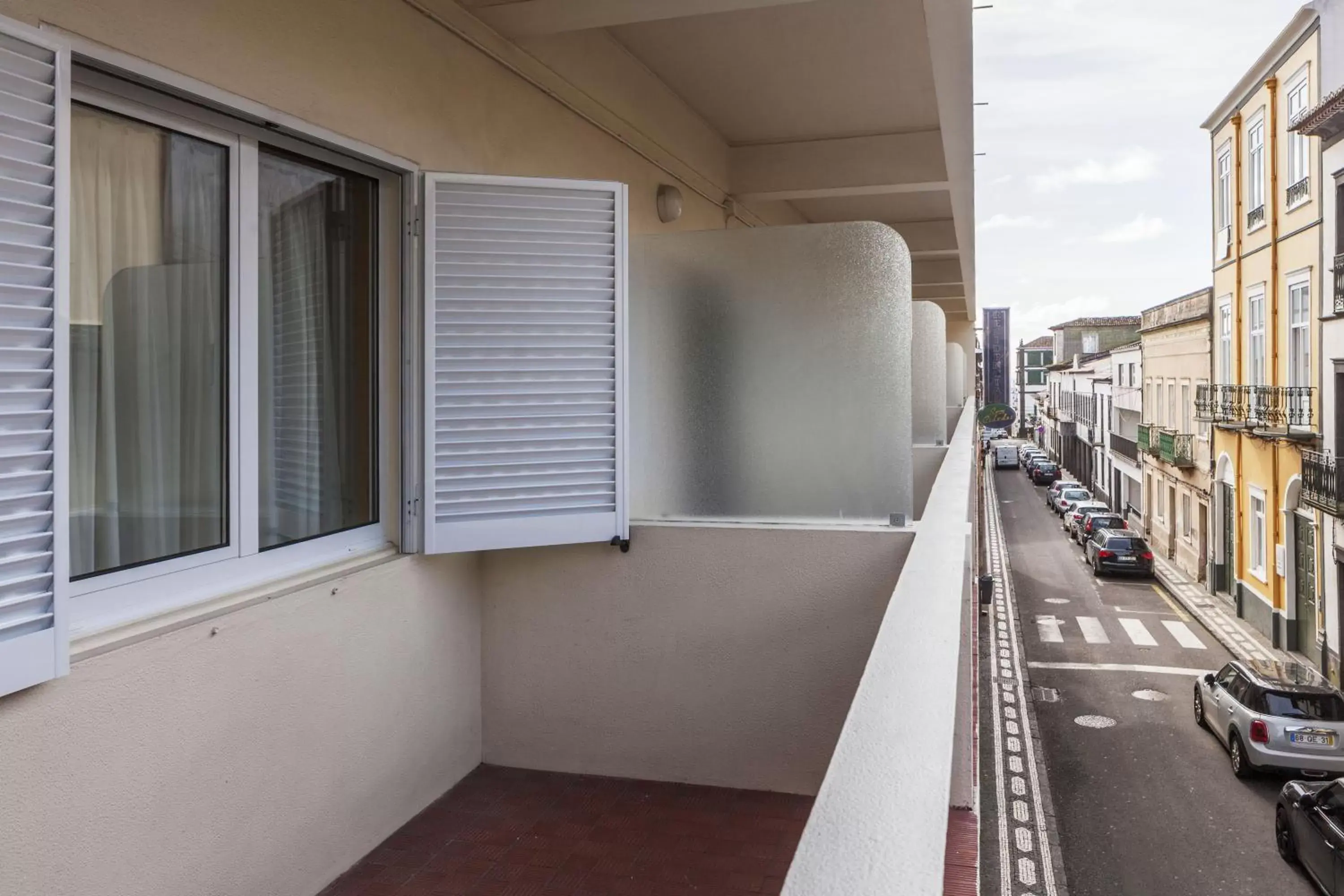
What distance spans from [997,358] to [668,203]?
31820 mm

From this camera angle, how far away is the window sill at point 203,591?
7.70 ft

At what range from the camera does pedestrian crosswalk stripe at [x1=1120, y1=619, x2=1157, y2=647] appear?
18.9 m

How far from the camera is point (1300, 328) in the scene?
1778 centimetres

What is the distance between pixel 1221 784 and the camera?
12.1 meters

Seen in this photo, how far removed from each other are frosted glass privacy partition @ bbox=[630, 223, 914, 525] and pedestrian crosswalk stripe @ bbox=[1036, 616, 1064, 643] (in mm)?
16721

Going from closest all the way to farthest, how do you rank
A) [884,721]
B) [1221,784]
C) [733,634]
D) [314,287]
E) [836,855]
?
[836,855] → [884,721] → [314,287] → [733,634] → [1221,784]

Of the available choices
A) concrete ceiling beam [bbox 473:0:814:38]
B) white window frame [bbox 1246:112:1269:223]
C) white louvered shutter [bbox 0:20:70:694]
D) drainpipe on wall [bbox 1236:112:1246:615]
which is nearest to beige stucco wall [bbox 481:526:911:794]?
concrete ceiling beam [bbox 473:0:814:38]

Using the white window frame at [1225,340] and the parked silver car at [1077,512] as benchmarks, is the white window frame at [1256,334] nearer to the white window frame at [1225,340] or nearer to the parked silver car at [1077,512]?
the white window frame at [1225,340]

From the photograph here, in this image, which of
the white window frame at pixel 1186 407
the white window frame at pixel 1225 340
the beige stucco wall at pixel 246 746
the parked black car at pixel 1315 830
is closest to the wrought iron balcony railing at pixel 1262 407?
the white window frame at pixel 1225 340

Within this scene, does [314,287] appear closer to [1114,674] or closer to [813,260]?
[813,260]

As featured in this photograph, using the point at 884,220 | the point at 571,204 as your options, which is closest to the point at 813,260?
the point at 571,204

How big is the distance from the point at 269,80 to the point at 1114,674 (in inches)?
677

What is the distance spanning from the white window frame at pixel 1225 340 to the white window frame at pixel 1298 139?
162 inches

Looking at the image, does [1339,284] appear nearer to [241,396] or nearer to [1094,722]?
[1094,722]
